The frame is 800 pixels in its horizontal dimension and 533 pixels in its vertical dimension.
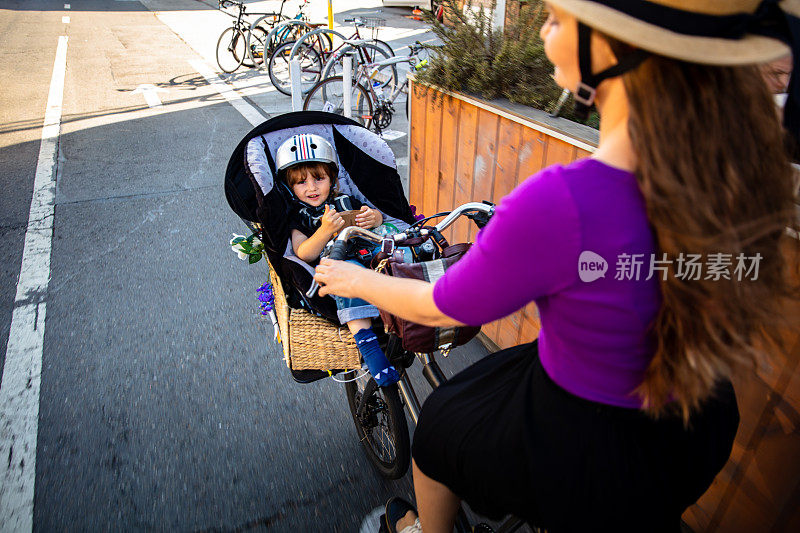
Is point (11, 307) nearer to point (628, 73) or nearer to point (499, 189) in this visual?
point (499, 189)

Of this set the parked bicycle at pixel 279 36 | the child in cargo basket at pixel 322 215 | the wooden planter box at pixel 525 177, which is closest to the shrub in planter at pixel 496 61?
the wooden planter box at pixel 525 177

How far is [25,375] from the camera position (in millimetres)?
3270

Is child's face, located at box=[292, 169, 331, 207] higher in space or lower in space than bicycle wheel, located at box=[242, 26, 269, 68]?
higher

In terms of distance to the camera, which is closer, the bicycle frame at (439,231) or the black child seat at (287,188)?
the bicycle frame at (439,231)

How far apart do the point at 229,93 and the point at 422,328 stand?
9721 mm

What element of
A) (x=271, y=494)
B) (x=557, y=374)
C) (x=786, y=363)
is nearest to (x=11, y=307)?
(x=271, y=494)

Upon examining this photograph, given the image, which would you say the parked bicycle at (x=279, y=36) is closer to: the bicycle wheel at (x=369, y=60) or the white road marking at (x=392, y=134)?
the bicycle wheel at (x=369, y=60)

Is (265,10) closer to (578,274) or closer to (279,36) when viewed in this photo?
(279,36)

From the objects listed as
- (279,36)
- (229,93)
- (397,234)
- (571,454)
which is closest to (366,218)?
(397,234)

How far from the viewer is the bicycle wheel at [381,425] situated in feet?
7.63

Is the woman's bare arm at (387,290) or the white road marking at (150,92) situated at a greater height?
the woman's bare arm at (387,290)

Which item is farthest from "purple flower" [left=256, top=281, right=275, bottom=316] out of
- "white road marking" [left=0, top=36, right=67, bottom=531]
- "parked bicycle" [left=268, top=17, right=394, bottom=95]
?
"parked bicycle" [left=268, top=17, right=394, bottom=95]

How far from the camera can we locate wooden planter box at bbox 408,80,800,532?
1.85m

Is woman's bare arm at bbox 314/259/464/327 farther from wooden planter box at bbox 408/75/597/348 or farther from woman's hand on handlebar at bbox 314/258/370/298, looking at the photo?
wooden planter box at bbox 408/75/597/348
